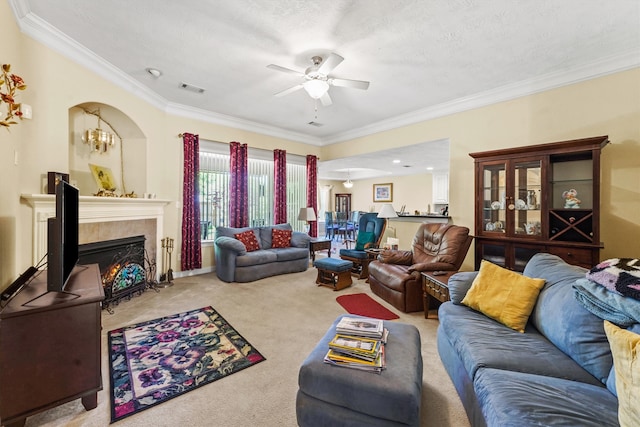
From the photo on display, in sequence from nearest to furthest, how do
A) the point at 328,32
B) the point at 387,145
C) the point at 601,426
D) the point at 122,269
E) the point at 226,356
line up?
the point at 601,426 < the point at 226,356 < the point at 328,32 < the point at 122,269 < the point at 387,145

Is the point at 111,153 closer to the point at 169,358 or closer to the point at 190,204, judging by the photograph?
the point at 190,204

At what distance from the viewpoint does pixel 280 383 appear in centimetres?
191

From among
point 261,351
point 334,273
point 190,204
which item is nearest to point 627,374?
point 261,351

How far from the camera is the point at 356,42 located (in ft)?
8.57

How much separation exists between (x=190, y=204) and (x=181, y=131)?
1278mm

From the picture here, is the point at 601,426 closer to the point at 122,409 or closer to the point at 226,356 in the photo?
the point at 226,356

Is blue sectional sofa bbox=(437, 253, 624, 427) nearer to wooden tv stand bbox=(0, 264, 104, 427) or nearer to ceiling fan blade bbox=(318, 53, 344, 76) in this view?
wooden tv stand bbox=(0, 264, 104, 427)

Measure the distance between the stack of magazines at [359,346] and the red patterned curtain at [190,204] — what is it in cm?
371

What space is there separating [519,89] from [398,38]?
2116 millimetres

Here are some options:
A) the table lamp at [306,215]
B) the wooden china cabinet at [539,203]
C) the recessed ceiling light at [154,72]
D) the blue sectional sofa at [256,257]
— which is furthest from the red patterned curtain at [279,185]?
the wooden china cabinet at [539,203]

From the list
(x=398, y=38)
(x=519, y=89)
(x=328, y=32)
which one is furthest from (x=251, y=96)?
(x=519, y=89)

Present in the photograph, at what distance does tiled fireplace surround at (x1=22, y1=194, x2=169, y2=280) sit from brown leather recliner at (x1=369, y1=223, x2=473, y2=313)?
3.44 m

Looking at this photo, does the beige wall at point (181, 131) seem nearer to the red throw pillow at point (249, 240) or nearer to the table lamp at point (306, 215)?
the red throw pillow at point (249, 240)

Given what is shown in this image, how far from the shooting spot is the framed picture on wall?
10.3 metres
